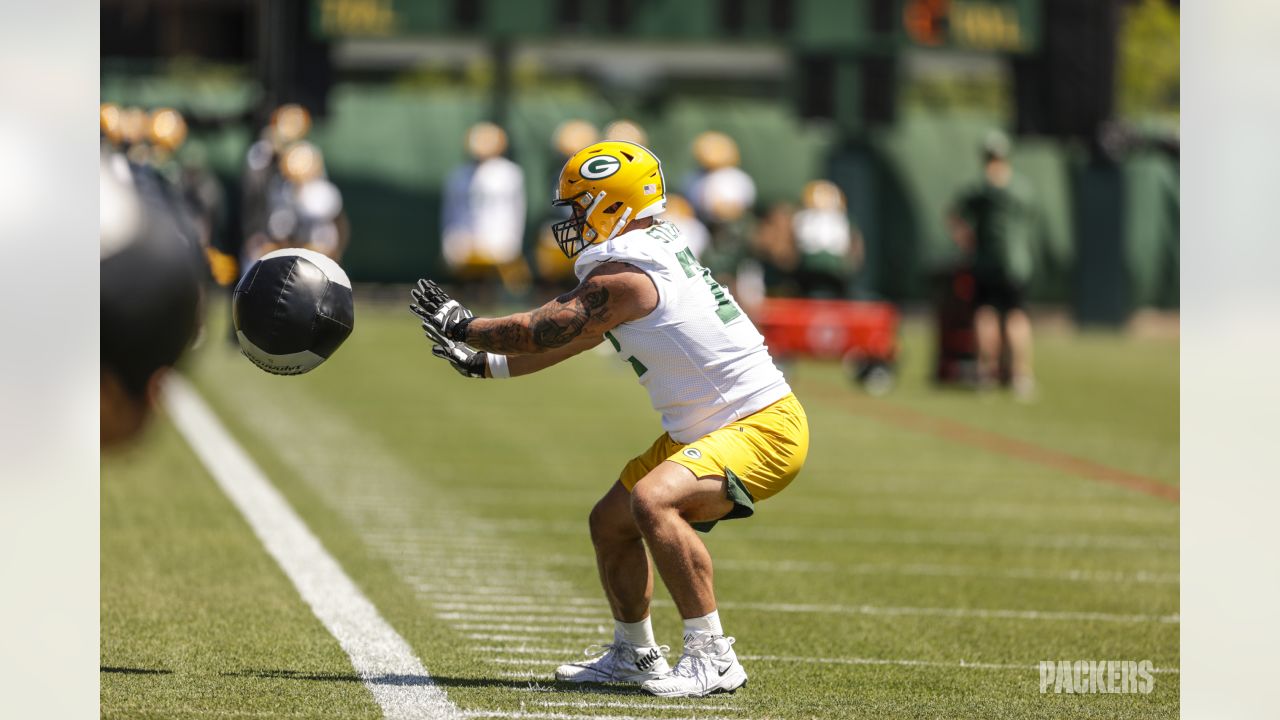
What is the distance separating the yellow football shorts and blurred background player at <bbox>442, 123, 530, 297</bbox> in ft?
51.0

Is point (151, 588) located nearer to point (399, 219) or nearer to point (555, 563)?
point (555, 563)

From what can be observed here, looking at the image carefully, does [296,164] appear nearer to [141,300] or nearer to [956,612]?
[956,612]

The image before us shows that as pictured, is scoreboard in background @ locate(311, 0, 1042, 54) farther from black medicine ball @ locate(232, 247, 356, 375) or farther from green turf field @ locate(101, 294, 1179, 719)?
black medicine ball @ locate(232, 247, 356, 375)

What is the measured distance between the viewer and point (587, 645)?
727 centimetres

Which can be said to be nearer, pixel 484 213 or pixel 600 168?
pixel 600 168

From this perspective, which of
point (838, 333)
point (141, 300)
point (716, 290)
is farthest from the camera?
point (838, 333)

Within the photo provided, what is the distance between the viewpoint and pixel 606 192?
20.7 feet

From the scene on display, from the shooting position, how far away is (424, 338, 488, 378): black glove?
245 inches

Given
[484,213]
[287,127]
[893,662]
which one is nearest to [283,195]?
[287,127]

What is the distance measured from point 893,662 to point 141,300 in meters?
3.55

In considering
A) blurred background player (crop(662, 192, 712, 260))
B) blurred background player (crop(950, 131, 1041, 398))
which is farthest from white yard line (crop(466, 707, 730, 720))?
blurred background player (crop(662, 192, 712, 260))

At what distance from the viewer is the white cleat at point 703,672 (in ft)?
20.5

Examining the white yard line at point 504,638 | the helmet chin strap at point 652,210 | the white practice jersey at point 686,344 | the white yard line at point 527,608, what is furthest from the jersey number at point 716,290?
the white yard line at point 527,608
